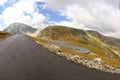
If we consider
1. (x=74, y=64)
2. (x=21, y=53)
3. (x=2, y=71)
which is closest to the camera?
(x=2, y=71)

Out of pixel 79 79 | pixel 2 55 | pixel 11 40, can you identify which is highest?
pixel 11 40

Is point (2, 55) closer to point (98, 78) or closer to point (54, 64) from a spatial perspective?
point (54, 64)

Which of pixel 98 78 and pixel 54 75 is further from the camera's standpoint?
pixel 98 78

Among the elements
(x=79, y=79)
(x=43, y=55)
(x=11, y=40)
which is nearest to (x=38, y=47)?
(x=43, y=55)

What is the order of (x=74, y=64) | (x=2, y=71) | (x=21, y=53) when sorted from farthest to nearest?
(x=74, y=64)
(x=21, y=53)
(x=2, y=71)

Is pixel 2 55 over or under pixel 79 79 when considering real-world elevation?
over

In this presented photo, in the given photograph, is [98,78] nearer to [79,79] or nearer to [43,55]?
[79,79]
